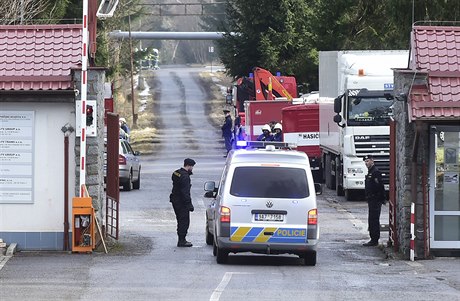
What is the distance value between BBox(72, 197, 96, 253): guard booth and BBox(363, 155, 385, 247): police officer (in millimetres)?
5540

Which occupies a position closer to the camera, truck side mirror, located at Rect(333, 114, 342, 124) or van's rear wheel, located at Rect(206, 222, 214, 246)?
van's rear wheel, located at Rect(206, 222, 214, 246)

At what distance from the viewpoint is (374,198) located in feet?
78.4

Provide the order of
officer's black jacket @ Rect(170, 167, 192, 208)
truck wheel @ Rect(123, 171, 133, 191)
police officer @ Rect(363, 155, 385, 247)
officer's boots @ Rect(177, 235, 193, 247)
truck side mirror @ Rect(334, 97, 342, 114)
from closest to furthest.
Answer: officer's black jacket @ Rect(170, 167, 192, 208) → officer's boots @ Rect(177, 235, 193, 247) → police officer @ Rect(363, 155, 385, 247) → truck side mirror @ Rect(334, 97, 342, 114) → truck wheel @ Rect(123, 171, 133, 191)

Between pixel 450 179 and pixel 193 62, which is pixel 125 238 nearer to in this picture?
pixel 450 179

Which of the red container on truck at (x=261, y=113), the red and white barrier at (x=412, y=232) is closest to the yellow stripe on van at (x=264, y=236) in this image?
the red and white barrier at (x=412, y=232)

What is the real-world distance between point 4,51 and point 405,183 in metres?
7.37

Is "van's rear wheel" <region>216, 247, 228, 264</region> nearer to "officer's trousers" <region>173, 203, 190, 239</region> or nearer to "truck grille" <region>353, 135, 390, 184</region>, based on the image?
"officer's trousers" <region>173, 203, 190, 239</region>

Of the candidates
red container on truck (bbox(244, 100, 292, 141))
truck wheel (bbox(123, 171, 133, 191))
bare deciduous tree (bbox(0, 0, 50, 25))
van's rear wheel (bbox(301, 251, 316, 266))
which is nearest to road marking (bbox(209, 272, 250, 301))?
van's rear wheel (bbox(301, 251, 316, 266))

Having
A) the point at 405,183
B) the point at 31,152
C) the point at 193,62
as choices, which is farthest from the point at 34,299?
the point at 193,62

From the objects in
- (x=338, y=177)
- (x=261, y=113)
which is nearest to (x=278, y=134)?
(x=338, y=177)

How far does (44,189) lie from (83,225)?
3.41 ft

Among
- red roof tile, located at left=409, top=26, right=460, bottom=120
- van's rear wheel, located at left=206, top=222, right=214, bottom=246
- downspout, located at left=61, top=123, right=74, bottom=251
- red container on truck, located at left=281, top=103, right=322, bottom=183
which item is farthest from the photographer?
red container on truck, located at left=281, top=103, right=322, bottom=183

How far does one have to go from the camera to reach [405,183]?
2183 centimetres

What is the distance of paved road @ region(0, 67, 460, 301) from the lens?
16203 mm
